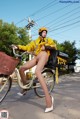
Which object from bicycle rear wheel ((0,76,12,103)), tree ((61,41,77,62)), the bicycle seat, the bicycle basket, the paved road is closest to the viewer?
the paved road

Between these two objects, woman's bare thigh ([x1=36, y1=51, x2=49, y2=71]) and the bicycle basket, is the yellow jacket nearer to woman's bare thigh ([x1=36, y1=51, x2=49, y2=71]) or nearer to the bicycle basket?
woman's bare thigh ([x1=36, y1=51, x2=49, y2=71])

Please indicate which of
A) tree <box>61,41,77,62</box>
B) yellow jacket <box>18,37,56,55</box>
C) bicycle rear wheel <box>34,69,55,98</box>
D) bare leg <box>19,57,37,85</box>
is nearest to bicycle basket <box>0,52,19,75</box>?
bare leg <box>19,57,37,85</box>

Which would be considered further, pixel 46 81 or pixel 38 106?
pixel 46 81

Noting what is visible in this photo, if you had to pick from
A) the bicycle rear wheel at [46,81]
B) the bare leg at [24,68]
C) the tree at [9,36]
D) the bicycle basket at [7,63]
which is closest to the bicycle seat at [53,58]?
the bare leg at [24,68]

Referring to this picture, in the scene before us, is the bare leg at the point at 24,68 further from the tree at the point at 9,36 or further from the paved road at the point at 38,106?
the tree at the point at 9,36

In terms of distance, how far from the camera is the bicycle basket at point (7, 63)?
5.94 m

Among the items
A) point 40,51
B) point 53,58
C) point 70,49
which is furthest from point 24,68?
point 70,49

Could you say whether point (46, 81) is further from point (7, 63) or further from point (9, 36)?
point (9, 36)

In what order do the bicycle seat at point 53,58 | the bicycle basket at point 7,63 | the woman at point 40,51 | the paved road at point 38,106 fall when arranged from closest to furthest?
the paved road at point 38,106
the bicycle basket at point 7,63
the woman at point 40,51
the bicycle seat at point 53,58

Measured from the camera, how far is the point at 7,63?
5.99 m

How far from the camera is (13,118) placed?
17.2 ft

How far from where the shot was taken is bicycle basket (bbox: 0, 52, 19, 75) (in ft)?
19.5

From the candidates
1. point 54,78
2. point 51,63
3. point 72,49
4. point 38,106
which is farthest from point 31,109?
point 72,49

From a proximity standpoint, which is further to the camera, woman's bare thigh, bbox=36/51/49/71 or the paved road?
woman's bare thigh, bbox=36/51/49/71
